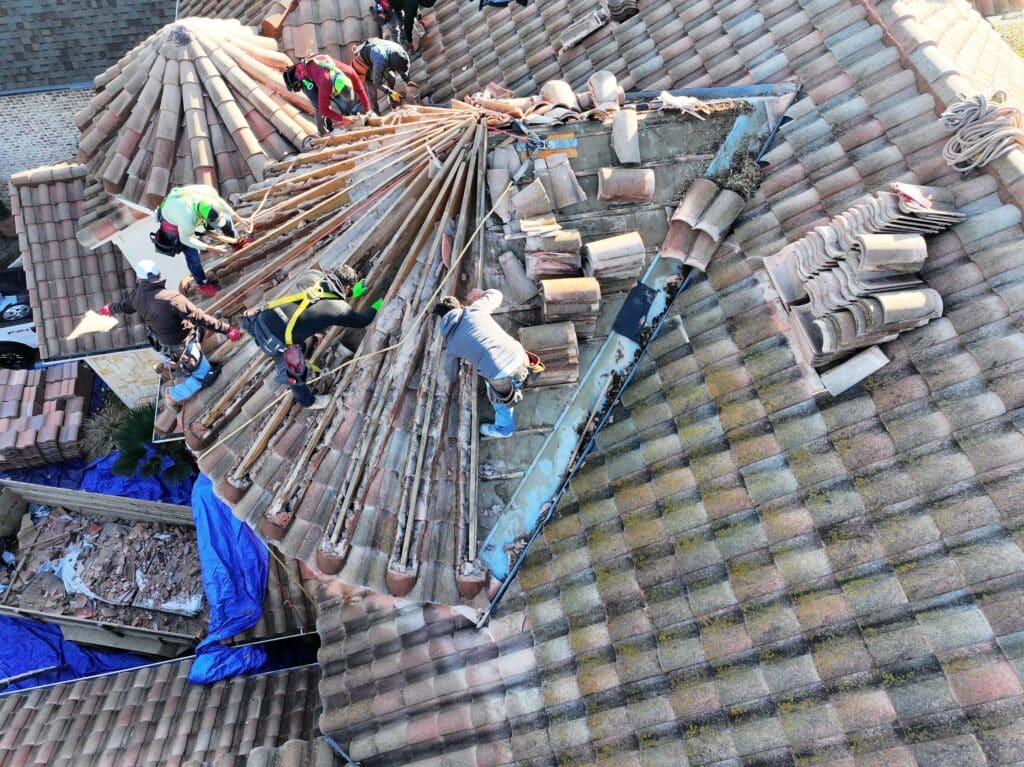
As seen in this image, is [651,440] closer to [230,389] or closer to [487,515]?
[487,515]

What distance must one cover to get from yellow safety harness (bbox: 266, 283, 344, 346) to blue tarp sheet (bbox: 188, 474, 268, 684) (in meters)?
5.42

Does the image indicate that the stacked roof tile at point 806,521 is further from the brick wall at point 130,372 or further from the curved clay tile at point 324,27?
the brick wall at point 130,372

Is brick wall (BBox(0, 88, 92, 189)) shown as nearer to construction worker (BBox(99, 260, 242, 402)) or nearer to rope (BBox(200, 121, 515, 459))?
construction worker (BBox(99, 260, 242, 402))

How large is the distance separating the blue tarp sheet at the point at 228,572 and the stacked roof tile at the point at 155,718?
0.67 metres

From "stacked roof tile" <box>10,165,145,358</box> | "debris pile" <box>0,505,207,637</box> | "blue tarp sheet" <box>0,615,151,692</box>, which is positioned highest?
"stacked roof tile" <box>10,165,145,358</box>

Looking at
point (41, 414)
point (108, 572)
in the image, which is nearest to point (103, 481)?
point (41, 414)

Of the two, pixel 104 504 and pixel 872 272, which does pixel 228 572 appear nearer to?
pixel 104 504

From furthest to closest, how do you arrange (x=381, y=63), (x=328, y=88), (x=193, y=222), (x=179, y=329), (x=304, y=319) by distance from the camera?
(x=381, y=63)
(x=328, y=88)
(x=179, y=329)
(x=193, y=222)
(x=304, y=319)

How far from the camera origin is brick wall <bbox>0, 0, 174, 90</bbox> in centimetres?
1817

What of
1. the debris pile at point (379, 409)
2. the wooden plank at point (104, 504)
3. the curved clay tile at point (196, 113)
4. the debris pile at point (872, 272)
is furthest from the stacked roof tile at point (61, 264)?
the debris pile at point (872, 272)

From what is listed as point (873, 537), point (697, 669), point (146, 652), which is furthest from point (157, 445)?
point (873, 537)

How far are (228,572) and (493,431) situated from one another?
7113 millimetres

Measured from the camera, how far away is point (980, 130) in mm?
5676

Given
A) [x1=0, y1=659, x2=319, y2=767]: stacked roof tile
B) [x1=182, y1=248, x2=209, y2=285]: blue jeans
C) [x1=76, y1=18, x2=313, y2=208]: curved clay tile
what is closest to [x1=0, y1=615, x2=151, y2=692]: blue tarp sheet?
[x1=0, y1=659, x2=319, y2=767]: stacked roof tile
